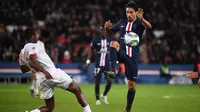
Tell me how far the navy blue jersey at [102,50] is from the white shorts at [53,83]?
6.00m

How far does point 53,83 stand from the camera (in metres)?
8.95

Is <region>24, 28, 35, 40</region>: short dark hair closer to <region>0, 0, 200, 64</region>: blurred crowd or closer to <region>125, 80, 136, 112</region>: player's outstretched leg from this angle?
<region>125, 80, 136, 112</region>: player's outstretched leg

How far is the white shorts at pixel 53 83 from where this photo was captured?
29.2 feet

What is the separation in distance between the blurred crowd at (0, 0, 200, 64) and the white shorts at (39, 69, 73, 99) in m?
16.2

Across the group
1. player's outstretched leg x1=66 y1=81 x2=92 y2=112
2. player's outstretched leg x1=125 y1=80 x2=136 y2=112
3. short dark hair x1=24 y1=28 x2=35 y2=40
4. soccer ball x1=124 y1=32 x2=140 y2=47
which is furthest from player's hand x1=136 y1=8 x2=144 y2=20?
short dark hair x1=24 y1=28 x2=35 y2=40

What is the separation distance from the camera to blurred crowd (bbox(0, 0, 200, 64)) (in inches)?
1012

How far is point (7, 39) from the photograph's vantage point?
2572 centimetres

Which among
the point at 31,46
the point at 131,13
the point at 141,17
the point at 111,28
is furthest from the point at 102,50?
the point at 31,46

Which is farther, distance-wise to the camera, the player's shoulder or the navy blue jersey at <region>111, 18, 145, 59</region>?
the navy blue jersey at <region>111, 18, 145, 59</region>

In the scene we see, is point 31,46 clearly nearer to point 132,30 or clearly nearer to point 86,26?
point 132,30

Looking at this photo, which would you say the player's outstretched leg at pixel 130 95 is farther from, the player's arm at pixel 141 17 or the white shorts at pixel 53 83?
the white shorts at pixel 53 83

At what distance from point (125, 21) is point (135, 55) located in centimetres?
93

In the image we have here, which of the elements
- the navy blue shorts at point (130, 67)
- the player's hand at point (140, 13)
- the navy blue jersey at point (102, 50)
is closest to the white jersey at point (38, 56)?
the navy blue shorts at point (130, 67)

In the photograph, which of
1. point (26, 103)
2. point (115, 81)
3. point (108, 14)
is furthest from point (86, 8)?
point (26, 103)
